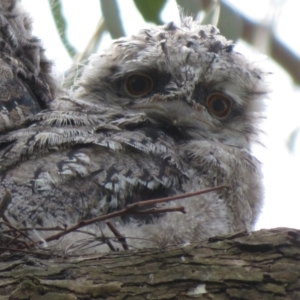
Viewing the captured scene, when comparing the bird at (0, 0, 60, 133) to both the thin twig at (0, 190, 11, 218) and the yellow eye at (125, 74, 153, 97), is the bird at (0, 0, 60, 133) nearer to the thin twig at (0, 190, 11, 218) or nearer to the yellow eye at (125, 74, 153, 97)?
the yellow eye at (125, 74, 153, 97)

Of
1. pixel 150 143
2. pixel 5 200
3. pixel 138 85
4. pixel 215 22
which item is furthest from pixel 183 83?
pixel 5 200

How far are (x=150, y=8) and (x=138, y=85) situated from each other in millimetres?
778

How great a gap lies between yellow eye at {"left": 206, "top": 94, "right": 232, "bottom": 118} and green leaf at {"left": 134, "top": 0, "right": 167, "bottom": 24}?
782 millimetres

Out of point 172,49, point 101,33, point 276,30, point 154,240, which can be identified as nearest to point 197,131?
point 172,49

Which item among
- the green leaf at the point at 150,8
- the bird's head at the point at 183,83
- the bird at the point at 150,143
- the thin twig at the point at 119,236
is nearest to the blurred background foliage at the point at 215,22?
the green leaf at the point at 150,8

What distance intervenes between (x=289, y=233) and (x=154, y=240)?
51 centimetres

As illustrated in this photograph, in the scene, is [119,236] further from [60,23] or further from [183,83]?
[60,23]

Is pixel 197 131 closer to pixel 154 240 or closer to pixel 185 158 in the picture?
pixel 185 158

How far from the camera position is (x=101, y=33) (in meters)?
3.88

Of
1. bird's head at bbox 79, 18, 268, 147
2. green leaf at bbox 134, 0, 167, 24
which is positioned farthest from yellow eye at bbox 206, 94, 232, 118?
green leaf at bbox 134, 0, 167, 24

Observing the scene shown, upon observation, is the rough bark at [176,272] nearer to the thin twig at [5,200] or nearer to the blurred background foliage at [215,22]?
the thin twig at [5,200]

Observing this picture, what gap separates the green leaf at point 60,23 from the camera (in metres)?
3.40

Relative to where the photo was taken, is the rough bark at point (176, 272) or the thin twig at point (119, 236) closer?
the rough bark at point (176, 272)

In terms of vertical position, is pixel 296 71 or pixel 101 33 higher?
pixel 101 33
